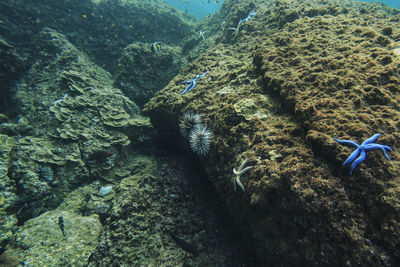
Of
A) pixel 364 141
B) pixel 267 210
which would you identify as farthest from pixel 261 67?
pixel 267 210

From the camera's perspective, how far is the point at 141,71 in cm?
820

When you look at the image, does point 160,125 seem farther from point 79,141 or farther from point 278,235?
point 278,235

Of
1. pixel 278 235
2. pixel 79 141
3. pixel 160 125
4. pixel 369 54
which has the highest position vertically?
pixel 79 141

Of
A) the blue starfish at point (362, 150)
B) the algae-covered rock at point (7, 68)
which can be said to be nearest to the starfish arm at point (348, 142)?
the blue starfish at point (362, 150)

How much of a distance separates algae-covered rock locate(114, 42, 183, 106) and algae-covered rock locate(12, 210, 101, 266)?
18.7ft

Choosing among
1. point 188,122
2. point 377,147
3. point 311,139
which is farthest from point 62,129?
point 377,147

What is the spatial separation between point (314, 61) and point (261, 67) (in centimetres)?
96

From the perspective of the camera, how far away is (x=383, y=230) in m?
1.67

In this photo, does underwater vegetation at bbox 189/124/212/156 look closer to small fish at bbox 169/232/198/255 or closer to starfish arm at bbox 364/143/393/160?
small fish at bbox 169/232/198/255

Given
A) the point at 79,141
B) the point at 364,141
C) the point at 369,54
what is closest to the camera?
the point at 364,141

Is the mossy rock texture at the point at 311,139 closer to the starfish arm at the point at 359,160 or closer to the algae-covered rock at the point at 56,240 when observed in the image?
the starfish arm at the point at 359,160

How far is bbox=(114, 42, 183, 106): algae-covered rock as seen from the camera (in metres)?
8.15

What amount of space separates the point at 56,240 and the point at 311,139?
5.12 m

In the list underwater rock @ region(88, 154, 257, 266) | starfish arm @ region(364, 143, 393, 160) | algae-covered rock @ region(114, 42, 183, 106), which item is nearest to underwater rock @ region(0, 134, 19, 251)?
underwater rock @ region(88, 154, 257, 266)
